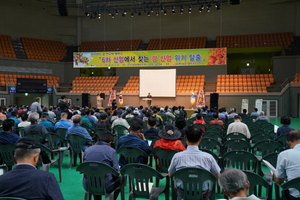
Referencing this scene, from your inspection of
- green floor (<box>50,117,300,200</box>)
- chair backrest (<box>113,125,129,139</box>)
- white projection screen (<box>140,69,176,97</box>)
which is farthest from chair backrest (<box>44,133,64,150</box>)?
white projection screen (<box>140,69,176,97</box>)

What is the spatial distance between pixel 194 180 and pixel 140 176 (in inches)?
26.8

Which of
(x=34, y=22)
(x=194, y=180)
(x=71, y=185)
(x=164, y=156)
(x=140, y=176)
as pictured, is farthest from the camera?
(x=34, y=22)

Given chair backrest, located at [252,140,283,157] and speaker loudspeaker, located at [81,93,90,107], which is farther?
speaker loudspeaker, located at [81,93,90,107]

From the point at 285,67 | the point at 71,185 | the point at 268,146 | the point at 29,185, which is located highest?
the point at 285,67

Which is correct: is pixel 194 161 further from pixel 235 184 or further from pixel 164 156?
pixel 235 184

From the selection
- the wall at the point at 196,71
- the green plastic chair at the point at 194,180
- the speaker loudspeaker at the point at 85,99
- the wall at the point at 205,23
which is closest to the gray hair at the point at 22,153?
the green plastic chair at the point at 194,180

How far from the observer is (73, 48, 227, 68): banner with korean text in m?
17.1

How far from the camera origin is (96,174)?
3.53 meters

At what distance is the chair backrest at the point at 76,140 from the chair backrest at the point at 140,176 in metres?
2.87

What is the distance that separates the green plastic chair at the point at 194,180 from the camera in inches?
121

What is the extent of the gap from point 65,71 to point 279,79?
757 inches

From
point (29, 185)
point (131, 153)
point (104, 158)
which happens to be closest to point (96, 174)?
point (104, 158)

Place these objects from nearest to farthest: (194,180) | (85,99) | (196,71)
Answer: (194,180) → (85,99) → (196,71)

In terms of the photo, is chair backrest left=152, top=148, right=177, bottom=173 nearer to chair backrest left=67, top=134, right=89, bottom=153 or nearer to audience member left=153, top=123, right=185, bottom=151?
audience member left=153, top=123, right=185, bottom=151
